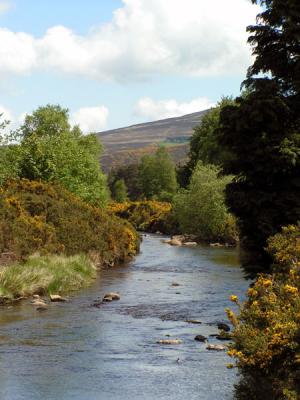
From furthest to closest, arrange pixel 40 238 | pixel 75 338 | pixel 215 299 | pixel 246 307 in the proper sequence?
1. pixel 40 238
2. pixel 215 299
3. pixel 75 338
4. pixel 246 307

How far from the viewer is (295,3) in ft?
63.7

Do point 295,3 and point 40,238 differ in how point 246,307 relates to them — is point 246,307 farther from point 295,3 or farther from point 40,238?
point 40,238

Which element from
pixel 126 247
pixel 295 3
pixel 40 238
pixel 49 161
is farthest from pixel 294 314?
pixel 49 161

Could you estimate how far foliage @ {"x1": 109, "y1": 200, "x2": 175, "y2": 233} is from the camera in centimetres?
8245

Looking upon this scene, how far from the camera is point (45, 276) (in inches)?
1067

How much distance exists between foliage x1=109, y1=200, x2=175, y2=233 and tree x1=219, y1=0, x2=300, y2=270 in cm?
5919

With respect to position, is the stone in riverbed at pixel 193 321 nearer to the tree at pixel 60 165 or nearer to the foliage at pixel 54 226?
the foliage at pixel 54 226

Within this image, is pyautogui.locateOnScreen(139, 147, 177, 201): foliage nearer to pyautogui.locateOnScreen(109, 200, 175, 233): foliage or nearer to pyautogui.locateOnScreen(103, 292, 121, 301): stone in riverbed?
pyautogui.locateOnScreen(109, 200, 175, 233): foliage

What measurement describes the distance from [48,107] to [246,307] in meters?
66.7

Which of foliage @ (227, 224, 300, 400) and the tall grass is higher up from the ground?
foliage @ (227, 224, 300, 400)

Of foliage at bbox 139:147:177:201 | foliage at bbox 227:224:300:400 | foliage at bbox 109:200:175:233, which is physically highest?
foliage at bbox 139:147:177:201

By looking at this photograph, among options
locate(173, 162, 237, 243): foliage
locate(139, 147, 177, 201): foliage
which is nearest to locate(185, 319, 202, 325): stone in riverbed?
locate(173, 162, 237, 243): foliage

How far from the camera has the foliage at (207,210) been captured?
62375 millimetres

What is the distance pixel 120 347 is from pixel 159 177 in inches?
4109
